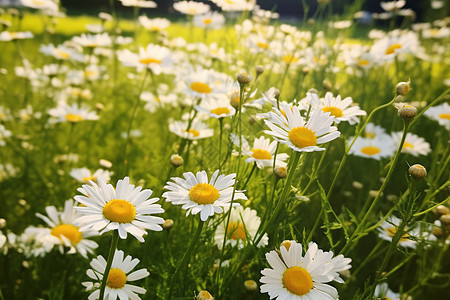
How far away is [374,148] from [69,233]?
146cm

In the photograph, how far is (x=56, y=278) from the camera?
1696mm

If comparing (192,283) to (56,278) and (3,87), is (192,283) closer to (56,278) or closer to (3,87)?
(56,278)

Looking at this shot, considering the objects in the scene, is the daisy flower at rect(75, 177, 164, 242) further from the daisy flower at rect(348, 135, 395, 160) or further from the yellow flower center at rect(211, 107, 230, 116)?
the daisy flower at rect(348, 135, 395, 160)

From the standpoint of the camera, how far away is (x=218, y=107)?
1.69 metres

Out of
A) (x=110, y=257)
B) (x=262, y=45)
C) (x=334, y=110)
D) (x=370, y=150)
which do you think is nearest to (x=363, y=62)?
(x=262, y=45)

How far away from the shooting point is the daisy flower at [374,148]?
1984 millimetres

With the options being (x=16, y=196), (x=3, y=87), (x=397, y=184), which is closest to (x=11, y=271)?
(x=16, y=196)

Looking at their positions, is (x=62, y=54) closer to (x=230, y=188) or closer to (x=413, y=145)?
(x=230, y=188)

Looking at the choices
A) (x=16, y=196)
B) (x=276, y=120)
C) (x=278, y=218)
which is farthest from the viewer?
(x=16, y=196)

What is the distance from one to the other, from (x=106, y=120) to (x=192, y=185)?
2338 mm

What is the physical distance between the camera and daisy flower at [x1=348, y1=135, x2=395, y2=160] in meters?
1.98

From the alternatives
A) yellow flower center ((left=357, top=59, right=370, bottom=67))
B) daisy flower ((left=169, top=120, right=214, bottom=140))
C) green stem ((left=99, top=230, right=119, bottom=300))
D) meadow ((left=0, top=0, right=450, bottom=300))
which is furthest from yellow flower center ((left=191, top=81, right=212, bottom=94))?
yellow flower center ((left=357, top=59, right=370, bottom=67))

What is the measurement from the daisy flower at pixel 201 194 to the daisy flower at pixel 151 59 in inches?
41.1

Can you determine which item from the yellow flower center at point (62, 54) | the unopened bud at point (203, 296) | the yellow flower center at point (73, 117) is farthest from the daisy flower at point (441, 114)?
the yellow flower center at point (62, 54)
